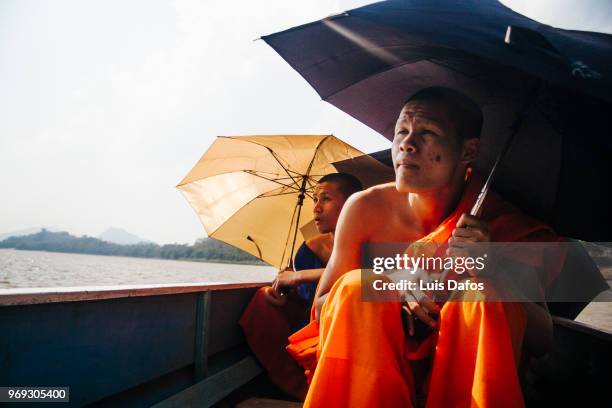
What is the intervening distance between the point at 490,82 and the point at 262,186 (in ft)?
9.83

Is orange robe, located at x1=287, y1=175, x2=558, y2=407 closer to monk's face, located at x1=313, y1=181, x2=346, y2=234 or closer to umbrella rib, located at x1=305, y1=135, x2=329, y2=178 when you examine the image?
monk's face, located at x1=313, y1=181, x2=346, y2=234

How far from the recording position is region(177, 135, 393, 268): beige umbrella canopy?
4.04 metres

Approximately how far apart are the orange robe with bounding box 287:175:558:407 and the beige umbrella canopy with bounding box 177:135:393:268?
291 cm

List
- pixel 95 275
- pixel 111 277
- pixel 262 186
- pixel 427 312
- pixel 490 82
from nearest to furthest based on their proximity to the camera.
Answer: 1. pixel 427 312
2. pixel 490 82
3. pixel 262 186
4. pixel 111 277
5. pixel 95 275

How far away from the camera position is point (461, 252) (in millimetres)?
1365

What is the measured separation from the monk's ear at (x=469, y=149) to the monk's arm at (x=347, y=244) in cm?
56

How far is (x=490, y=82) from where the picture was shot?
2.01 m

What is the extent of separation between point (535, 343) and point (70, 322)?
201 centimetres

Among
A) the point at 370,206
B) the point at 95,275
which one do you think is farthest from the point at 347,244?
the point at 95,275

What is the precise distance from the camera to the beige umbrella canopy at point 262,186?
4.04 m

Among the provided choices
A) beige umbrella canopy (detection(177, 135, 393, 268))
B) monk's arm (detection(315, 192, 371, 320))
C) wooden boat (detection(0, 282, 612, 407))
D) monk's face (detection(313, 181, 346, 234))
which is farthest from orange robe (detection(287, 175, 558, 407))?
beige umbrella canopy (detection(177, 135, 393, 268))

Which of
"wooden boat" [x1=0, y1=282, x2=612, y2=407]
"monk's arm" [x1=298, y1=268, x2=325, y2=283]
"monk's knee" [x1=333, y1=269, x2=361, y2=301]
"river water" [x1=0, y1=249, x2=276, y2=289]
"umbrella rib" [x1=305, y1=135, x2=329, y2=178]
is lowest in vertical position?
"river water" [x1=0, y1=249, x2=276, y2=289]

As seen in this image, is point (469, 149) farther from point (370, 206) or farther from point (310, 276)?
point (310, 276)

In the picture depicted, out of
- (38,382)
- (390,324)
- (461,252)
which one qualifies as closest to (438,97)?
(461,252)
